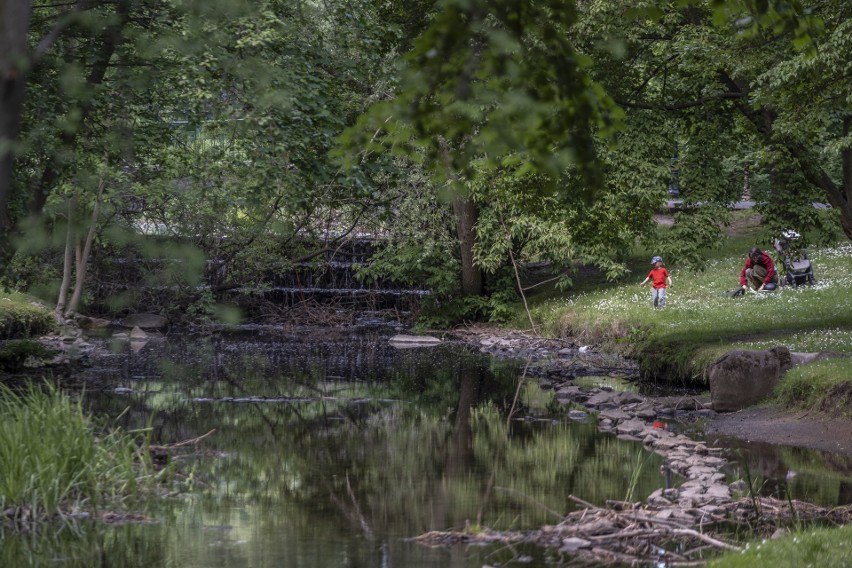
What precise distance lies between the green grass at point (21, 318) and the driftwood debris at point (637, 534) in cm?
1914

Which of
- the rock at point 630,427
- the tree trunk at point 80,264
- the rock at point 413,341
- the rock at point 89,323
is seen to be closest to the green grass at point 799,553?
the rock at point 630,427

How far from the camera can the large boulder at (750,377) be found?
18.9 metres

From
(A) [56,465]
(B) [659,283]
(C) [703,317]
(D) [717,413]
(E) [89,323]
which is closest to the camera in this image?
(A) [56,465]

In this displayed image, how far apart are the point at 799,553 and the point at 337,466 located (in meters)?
7.59

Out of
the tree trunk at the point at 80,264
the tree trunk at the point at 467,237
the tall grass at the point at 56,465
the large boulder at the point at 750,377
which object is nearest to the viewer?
the tall grass at the point at 56,465

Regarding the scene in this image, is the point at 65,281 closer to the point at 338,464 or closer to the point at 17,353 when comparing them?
the point at 17,353

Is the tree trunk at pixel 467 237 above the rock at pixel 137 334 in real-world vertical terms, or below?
above

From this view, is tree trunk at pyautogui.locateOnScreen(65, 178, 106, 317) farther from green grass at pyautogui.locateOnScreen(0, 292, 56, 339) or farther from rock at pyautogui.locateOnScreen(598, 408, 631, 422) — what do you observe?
rock at pyautogui.locateOnScreen(598, 408, 631, 422)

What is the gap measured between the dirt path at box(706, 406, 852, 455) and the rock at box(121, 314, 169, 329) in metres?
21.6

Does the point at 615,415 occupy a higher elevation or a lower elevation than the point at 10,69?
lower

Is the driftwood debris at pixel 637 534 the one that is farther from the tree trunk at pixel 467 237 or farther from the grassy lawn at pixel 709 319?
the tree trunk at pixel 467 237

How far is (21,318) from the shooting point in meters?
27.4

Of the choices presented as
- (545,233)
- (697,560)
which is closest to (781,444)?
(697,560)

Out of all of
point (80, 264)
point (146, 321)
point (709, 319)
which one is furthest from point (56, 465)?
point (146, 321)
